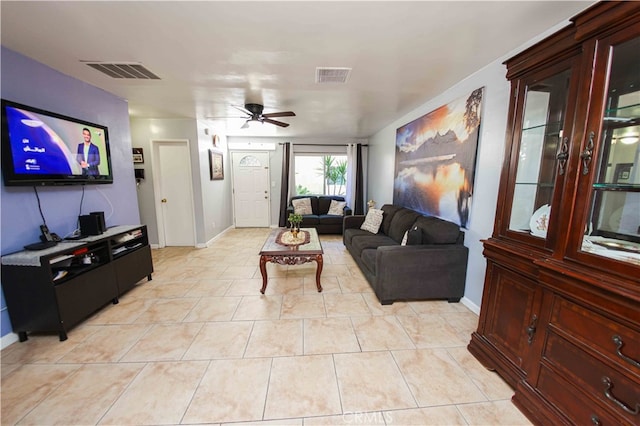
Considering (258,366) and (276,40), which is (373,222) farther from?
(276,40)

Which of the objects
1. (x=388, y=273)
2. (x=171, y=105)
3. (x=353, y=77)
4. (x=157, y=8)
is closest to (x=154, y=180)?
(x=171, y=105)

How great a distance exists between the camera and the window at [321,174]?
21.2 ft

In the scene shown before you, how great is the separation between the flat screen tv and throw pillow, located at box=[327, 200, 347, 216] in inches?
170

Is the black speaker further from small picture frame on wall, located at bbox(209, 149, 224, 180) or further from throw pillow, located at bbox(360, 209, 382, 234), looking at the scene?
throw pillow, located at bbox(360, 209, 382, 234)

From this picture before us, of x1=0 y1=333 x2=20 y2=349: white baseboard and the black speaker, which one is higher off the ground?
the black speaker

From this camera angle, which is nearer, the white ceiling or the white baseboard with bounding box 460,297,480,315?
the white ceiling

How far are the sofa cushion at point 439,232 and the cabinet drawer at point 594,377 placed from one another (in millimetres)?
1385

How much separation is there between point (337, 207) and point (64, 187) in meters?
4.70

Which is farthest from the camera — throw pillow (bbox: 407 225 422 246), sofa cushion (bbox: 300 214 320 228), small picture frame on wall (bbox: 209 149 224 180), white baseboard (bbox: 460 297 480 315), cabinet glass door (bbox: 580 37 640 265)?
sofa cushion (bbox: 300 214 320 228)

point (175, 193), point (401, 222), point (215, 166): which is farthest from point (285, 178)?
point (401, 222)

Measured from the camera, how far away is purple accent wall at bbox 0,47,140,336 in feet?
6.40

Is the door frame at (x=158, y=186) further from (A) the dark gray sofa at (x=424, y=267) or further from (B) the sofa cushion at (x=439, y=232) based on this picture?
(B) the sofa cushion at (x=439, y=232)

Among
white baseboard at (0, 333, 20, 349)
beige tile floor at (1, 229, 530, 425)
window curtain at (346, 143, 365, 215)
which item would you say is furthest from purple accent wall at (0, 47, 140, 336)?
window curtain at (346, 143, 365, 215)

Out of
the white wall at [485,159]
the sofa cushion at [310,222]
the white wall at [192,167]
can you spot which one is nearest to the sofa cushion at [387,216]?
the white wall at [485,159]
